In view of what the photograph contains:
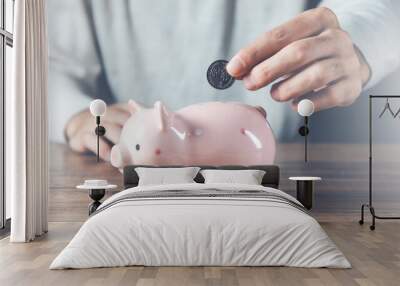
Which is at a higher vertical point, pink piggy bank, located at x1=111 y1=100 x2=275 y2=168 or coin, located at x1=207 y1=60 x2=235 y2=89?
coin, located at x1=207 y1=60 x2=235 y2=89

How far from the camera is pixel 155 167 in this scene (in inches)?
293

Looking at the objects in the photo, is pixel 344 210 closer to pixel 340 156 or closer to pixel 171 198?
pixel 340 156

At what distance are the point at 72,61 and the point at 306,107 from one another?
10.1 feet

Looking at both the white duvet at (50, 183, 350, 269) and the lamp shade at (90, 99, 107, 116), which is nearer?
the white duvet at (50, 183, 350, 269)

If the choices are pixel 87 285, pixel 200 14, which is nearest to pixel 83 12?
pixel 200 14

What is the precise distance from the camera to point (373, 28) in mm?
7941

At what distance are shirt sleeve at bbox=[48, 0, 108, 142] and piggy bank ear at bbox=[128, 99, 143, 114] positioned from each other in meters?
0.52

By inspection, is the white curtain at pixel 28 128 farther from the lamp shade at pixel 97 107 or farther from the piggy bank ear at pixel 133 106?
the piggy bank ear at pixel 133 106

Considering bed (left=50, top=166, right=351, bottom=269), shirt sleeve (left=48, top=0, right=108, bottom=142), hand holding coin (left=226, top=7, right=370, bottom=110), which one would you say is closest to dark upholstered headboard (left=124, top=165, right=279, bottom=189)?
hand holding coin (left=226, top=7, right=370, bottom=110)

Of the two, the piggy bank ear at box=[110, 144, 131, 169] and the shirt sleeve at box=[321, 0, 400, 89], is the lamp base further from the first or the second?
the piggy bank ear at box=[110, 144, 131, 169]

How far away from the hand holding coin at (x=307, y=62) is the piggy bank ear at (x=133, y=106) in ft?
4.13

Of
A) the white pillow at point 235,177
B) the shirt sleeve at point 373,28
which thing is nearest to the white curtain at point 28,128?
the white pillow at point 235,177

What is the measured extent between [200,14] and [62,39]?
1838 millimetres

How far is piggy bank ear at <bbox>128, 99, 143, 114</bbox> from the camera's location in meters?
7.89
